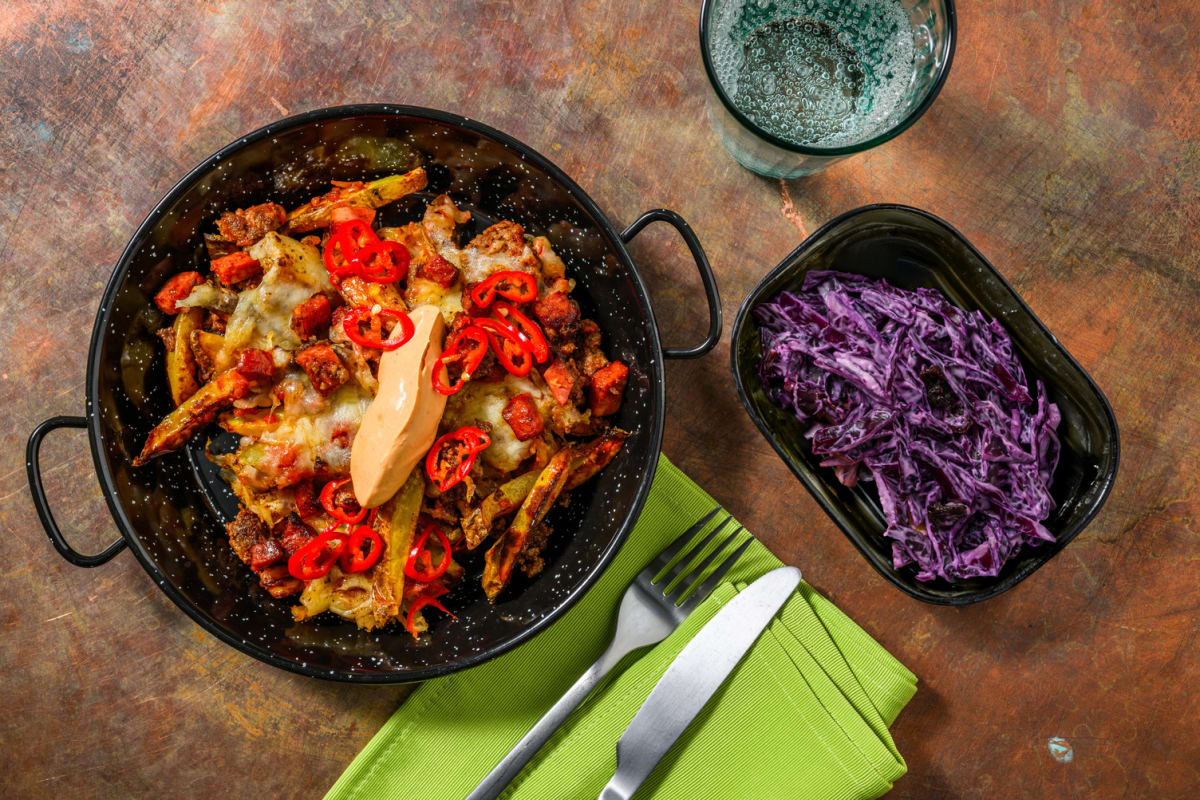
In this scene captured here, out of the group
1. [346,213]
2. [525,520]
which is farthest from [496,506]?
[346,213]

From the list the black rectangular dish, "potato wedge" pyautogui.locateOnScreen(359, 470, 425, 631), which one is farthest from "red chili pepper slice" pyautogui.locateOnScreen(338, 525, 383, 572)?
the black rectangular dish

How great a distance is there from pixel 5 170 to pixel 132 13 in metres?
0.58

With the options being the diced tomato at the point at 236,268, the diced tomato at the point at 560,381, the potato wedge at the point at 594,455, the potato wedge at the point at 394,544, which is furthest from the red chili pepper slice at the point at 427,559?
the diced tomato at the point at 236,268

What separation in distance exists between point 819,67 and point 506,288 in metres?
1.06

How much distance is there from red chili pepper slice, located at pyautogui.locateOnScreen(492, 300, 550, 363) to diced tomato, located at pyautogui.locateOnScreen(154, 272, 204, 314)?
79cm

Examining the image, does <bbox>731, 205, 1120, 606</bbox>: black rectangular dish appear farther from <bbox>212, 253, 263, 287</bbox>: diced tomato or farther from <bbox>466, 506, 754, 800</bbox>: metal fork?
<bbox>212, 253, 263, 287</bbox>: diced tomato

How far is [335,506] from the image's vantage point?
1.94 metres

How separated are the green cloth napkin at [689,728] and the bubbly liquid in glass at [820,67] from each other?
103cm

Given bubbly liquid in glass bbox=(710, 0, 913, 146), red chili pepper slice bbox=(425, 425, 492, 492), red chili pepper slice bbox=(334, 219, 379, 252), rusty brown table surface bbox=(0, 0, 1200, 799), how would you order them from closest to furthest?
red chili pepper slice bbox=(425, 425, 492, 492) < red chili pepper slice bbox=(334, 219, 379, 252) < bubbly liquid in glass bbox=(710, 0, 913, 146) < rusty brown table surface bbox=(0, 0, 1200, 799)

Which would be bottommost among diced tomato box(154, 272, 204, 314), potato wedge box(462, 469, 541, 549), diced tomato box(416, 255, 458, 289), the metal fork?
the metal fork

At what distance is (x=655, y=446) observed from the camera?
6.27 feet

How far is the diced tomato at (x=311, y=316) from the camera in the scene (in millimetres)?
1955

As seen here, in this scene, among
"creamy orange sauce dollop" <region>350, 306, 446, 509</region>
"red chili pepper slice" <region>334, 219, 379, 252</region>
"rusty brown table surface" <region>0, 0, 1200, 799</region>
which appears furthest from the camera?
"rusty brown table surface" <region>0, 0, 1200, 799</region>

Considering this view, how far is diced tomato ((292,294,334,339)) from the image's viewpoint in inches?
77.0
